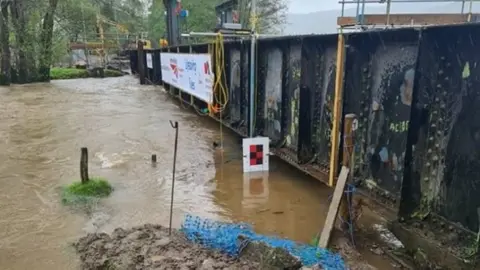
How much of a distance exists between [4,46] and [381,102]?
28.1 m

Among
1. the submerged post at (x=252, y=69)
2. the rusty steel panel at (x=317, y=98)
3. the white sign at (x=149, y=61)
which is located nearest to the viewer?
the rusty steel panel at (x=317, y=98)

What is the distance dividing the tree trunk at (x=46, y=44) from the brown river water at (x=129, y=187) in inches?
749

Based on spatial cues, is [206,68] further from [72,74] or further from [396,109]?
[72,74]

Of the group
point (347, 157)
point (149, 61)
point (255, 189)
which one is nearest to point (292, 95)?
point (255, 189)

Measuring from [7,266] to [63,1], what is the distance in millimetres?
31822

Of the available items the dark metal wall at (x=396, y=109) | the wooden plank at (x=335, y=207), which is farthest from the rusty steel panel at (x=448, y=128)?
the wooden plank at (x=335, y=207)

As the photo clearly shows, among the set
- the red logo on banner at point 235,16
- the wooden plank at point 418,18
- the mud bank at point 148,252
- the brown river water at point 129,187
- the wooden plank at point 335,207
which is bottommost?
the brown river water at point 129,187

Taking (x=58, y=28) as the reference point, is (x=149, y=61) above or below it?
below

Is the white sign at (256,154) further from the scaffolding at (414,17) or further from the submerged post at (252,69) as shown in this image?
the scaffolding at (414,17)

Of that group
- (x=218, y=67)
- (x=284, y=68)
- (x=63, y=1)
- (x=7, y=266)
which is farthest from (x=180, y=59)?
(x=63, y=1)

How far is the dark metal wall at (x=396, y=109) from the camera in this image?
3.43m

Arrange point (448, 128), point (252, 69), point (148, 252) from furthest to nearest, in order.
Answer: point (252, 69)
point (148, 252)
point (448, 128)

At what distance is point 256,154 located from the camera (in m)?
6.89

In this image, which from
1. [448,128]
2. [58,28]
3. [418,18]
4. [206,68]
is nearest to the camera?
[448,128]
